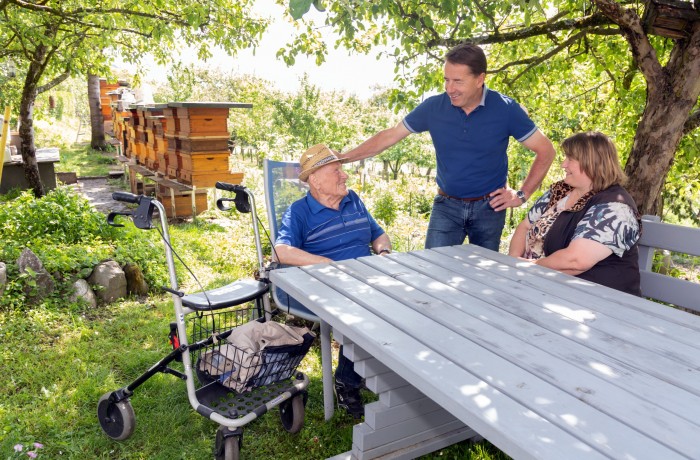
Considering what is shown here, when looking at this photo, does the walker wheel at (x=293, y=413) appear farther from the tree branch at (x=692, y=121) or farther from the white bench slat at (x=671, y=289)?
the tree branch at (x=692, y=121)

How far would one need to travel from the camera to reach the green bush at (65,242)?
493 cm

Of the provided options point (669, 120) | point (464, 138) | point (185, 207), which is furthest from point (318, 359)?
Answer: point (185, 207)

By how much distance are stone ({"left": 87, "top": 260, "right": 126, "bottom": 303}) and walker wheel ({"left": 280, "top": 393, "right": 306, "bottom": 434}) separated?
9.00 feet

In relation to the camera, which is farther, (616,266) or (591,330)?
(616,266)

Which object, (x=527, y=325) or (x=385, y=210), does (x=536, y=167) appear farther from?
(x=385, y=210)

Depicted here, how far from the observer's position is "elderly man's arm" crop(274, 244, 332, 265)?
328 centimetres

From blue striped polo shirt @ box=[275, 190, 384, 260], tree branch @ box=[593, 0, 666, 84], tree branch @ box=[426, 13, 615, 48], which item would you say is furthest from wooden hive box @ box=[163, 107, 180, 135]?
tree branch @ box=[593, 0, 666, 84]

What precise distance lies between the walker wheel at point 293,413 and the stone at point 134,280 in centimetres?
275

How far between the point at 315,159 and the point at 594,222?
5.74ft

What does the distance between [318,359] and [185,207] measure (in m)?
5.27

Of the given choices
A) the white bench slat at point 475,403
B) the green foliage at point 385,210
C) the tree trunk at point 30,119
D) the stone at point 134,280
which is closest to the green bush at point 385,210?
the green foliage at point 385,210

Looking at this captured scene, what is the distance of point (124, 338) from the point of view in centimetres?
437

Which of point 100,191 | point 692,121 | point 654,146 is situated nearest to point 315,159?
point 654,146

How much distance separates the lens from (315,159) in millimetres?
3500
